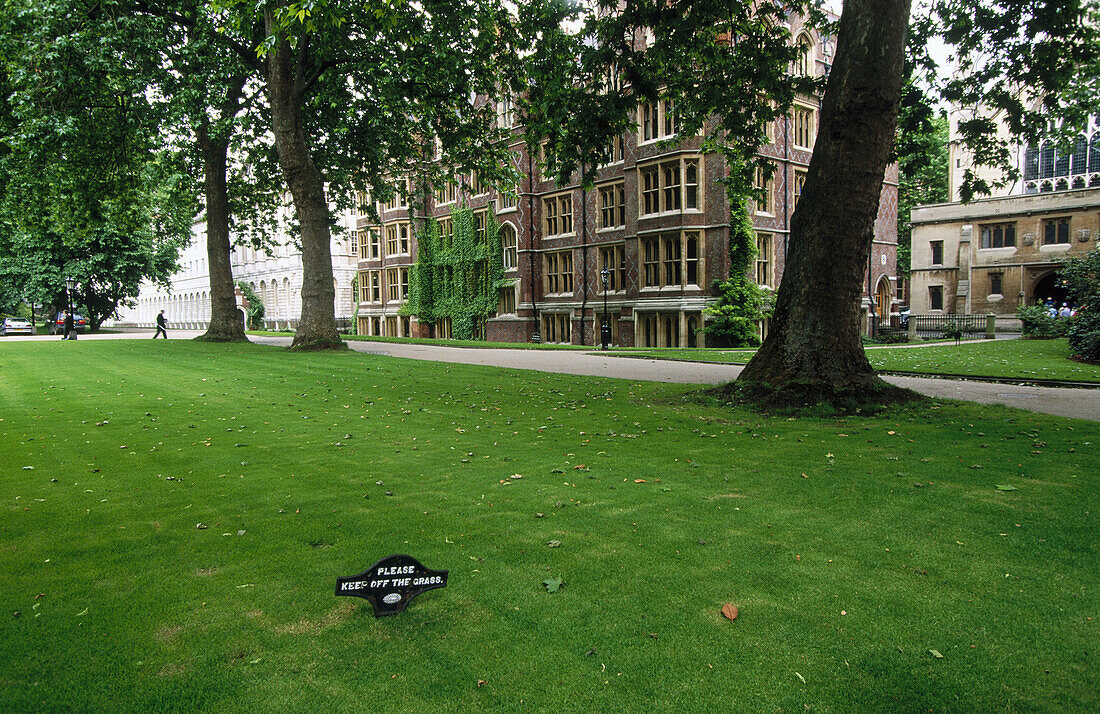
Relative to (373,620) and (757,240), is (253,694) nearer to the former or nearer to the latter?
(373,620)

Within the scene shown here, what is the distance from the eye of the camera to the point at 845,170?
29.9 ft

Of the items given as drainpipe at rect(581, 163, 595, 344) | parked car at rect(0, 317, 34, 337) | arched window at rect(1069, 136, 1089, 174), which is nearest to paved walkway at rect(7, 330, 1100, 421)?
drainpipe at rect(581, 163, 595, 344)

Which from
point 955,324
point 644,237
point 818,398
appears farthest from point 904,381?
point 955,324

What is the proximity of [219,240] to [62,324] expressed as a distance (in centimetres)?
3177

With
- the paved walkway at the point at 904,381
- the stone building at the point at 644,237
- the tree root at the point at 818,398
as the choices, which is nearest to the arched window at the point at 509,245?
the stone building at the point at 644,237

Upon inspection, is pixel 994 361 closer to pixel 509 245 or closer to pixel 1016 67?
pixel 1016 67

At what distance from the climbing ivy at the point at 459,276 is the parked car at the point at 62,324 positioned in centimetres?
2165

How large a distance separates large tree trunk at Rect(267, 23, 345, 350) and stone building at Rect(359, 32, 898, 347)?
19.3 feet

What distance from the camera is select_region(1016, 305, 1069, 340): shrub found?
91.2 ft

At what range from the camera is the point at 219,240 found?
81.7 feet

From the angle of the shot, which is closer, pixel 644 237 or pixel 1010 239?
pixel 644 237

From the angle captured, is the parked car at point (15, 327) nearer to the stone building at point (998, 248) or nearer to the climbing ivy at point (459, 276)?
the climbing ivy at point (459, 276)

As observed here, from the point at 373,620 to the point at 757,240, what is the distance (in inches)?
1147

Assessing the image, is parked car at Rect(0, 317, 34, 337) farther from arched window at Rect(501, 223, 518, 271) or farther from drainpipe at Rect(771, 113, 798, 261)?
drainpipe at Rect(771, 113, 798, 261)
